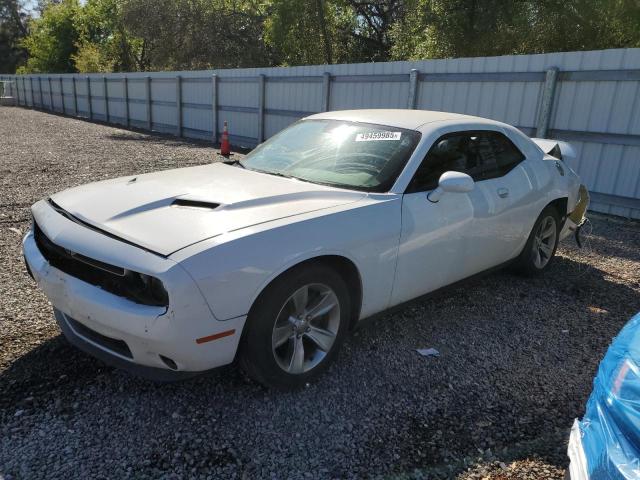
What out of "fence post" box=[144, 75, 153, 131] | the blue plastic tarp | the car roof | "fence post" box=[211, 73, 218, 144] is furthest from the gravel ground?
"fence post" box=[144, 75, 153, 131]

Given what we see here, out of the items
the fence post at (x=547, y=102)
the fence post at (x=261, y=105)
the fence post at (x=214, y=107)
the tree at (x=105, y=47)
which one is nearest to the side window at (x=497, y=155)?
the fence post at (x=547, y=102)

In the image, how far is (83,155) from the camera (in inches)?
490

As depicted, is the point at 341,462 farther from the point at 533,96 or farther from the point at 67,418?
the point at 533,96

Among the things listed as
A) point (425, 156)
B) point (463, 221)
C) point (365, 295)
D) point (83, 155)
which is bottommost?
point (83, 155)

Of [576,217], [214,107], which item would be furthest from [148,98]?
[576,217]

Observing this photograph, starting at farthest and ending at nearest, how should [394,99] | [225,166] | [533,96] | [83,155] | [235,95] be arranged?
1. [235,95]
2. [83,155]
3. [394,99]
4. [533,96]
5. [225,166]

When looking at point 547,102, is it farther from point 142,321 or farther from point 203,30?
point 203,30

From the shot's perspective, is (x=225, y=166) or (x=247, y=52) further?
(x=247, y=52)

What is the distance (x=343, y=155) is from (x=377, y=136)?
0.29m

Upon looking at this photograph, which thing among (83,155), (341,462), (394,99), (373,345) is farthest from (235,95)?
(341,462)

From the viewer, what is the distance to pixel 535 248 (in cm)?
498

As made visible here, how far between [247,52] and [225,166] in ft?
96.2

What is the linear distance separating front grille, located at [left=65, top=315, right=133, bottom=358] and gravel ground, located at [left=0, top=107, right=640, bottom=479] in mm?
347

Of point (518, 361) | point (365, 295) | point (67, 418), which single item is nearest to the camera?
point (67, 418)
